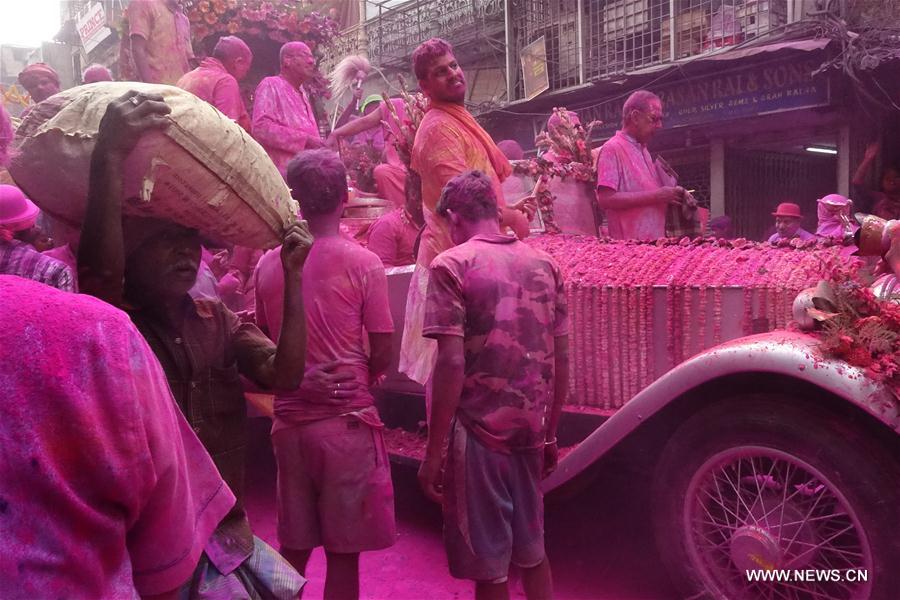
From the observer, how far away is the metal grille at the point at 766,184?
11148mm

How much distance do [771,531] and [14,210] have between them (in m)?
2.76

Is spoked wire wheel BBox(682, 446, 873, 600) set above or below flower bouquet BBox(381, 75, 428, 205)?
below

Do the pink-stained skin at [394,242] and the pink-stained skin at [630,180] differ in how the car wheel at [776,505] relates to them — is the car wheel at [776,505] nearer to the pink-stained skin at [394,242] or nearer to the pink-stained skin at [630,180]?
the pink-stained skin at [630,180]

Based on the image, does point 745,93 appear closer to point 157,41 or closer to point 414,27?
point 414,27

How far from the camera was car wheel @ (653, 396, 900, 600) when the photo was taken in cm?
239

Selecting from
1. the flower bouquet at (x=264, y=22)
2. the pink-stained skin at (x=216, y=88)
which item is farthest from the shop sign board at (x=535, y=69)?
the pink-stained skin at (x=216, y=88)

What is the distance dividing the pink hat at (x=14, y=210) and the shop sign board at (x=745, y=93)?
32.0 feet

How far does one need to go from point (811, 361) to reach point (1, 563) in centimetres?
241

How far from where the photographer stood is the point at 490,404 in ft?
8.37

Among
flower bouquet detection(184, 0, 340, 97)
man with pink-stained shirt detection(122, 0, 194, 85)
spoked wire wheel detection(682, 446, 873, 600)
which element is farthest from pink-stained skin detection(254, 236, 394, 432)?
flower bouquet detection(184, 0, 340, 97)

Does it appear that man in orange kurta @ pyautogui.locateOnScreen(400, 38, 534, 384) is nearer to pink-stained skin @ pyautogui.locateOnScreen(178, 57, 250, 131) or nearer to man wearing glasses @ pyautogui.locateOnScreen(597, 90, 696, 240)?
man wearing glasses @ pyautogui.locateOnScreen(597, 90, 696, 240)

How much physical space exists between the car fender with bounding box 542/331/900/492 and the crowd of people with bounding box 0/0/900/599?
10.7 inches

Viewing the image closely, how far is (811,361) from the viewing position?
2.46 m

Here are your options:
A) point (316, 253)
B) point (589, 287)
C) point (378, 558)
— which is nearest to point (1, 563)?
point (316, 253)
